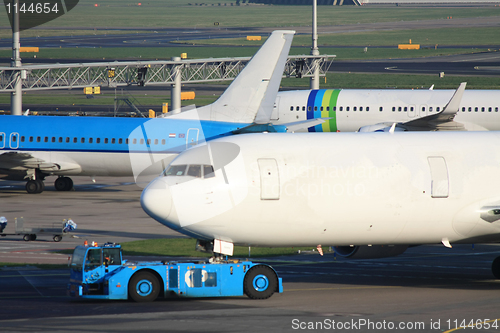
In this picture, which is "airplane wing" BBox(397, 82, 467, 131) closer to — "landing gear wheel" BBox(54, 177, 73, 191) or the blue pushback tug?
"landing gear wheel" BBox(54, 177, 73, 191)

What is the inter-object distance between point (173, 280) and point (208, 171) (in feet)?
11.3

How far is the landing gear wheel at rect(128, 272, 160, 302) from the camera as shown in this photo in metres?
22.9

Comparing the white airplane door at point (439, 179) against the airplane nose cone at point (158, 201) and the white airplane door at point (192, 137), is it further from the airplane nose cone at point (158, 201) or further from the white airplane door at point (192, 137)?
the white airplane door at point (192, 137)

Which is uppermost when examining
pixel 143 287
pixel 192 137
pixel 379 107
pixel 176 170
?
pixel 379 107

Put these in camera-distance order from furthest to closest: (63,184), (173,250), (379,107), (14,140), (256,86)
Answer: (379,107)
(63,184)
(14,140)
(256,86)
(173,250)

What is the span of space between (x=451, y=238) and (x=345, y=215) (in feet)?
12.7

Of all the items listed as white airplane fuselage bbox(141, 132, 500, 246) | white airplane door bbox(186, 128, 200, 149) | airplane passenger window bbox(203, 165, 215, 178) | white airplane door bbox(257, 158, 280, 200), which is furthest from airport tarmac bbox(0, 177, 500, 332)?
white airplane door bbox(186, 128, 200, 149)

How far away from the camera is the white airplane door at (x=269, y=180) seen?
76.1ft

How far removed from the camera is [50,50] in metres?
157

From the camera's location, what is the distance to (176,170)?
23297mm

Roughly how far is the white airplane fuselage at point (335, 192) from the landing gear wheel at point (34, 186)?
2722cm

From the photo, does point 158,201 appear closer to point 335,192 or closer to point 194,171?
point 194,171

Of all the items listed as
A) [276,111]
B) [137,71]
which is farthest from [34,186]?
[276,111]

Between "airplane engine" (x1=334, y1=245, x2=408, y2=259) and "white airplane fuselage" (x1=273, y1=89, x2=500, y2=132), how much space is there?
35.8 meters
